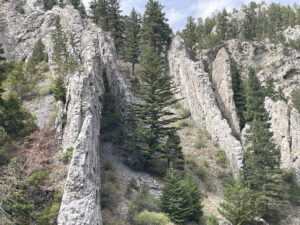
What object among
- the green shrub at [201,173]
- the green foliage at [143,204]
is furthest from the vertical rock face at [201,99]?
the green foliage at [143,204]

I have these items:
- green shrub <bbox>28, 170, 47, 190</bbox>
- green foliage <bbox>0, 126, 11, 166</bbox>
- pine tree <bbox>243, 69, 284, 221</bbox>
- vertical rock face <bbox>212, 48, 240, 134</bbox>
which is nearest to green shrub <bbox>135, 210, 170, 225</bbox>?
green shrub <bbox>28, 170, 47, 190</bbox>

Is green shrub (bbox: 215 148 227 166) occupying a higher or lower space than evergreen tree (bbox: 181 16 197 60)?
lower

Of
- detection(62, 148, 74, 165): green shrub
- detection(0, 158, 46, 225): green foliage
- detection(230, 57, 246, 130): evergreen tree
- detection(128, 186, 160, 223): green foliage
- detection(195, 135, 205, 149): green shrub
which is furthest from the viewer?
detection(230, 57, 246, 130): evergreen tree

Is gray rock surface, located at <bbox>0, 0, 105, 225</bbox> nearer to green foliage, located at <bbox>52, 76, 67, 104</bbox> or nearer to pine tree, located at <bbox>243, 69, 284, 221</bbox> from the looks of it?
green foliage, located at <bbox>52, 76, 67, 104</bbox>

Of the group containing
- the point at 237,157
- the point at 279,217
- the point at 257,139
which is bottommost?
the point at 279,217

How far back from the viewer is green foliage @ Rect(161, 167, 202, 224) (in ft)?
79.8

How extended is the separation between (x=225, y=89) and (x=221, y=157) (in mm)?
13427

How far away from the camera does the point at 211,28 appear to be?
9131 centimetres

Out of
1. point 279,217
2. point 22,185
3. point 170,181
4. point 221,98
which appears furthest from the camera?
point 221,98

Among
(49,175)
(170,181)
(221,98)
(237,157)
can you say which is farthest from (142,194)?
(221,98)

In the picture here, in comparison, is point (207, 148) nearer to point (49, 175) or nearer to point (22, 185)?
point (49, 175)

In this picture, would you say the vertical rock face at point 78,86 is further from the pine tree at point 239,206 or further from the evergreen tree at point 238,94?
the evergreen tree at point 238,94

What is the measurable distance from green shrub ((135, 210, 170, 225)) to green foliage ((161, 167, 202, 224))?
138 centimetres

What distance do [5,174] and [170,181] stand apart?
13832 mm
